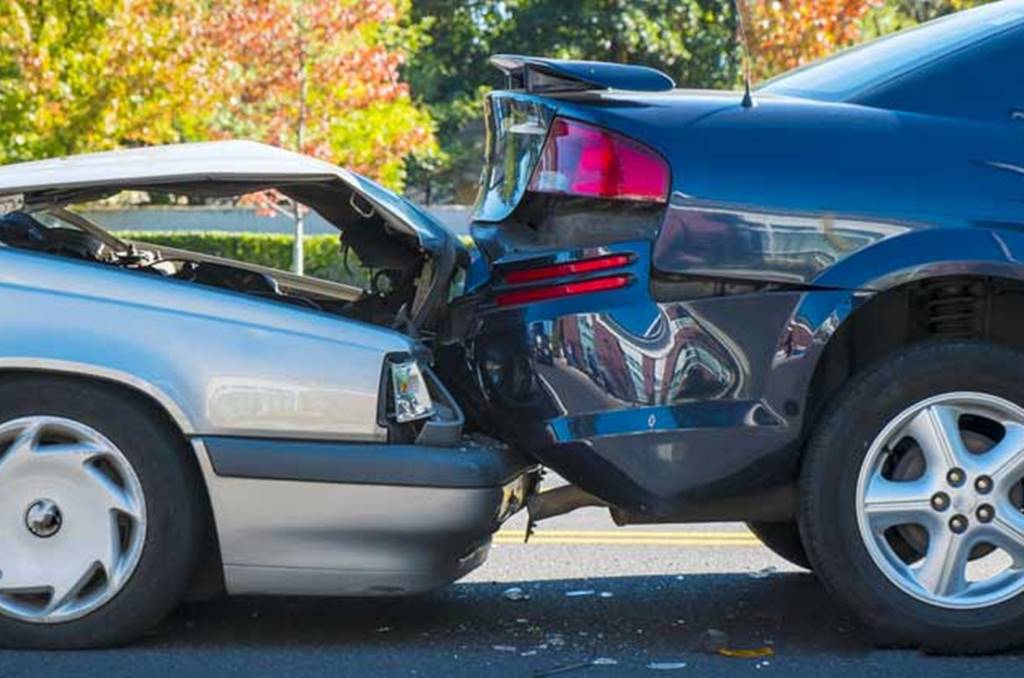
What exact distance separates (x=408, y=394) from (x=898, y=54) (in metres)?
1.75

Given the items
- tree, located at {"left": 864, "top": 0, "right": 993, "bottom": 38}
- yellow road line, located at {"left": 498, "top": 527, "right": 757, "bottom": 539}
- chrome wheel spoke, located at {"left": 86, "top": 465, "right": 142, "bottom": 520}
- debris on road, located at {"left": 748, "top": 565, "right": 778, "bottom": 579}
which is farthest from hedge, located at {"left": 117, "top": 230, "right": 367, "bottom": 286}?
chrome wheel spoke, located at {"left": 86, "top": 465, "right": 142, "bottom": 520}

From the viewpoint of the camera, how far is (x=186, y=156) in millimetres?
4668

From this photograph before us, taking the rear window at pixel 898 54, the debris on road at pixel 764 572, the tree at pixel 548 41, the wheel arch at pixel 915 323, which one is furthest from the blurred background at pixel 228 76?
the wheel arch at pixel 915 323

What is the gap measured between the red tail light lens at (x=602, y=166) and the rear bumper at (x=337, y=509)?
803 mm

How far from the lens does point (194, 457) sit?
4219 millimetres

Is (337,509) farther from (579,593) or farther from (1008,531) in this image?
(1008,531)

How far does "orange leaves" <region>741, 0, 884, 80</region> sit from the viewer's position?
67.8ft

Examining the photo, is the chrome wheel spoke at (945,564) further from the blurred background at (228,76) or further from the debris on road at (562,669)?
the blurred background at (228,76)

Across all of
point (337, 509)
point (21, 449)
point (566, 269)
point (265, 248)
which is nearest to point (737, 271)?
point (566, 269)

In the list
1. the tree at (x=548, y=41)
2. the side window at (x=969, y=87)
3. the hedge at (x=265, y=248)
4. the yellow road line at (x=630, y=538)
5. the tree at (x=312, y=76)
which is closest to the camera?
the side window at (x=969, y=87)

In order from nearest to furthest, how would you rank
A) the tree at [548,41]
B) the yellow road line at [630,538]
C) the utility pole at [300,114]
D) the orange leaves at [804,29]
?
1. the yellow road line at [630,538]
2. the utility pole at [300,114]
3. the orange leaves at [804,29]
4. the tree at [548,41]

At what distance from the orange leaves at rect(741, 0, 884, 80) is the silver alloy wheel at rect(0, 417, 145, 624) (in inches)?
683

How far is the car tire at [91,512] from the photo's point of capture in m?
4.16

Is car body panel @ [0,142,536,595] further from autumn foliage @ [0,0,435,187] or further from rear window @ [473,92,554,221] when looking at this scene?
autumn foliage @ [0,0,435,187]
